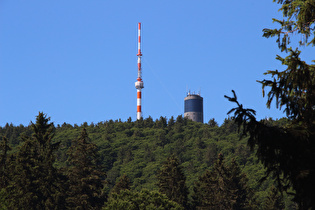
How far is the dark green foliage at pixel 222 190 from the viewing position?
79562mm

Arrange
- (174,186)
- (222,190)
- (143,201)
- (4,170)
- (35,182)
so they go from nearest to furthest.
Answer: (35,182), (4,170), (143,201), (222,190), (174,186)

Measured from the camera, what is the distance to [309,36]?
56.0 ft

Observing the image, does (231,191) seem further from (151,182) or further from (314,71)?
(151,182)

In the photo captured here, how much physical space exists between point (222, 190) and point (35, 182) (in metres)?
28.4

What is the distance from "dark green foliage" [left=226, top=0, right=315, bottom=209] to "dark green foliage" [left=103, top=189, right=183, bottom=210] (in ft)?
192

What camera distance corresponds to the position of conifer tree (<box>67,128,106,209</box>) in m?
64.7

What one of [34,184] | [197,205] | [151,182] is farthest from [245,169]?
[34,184]

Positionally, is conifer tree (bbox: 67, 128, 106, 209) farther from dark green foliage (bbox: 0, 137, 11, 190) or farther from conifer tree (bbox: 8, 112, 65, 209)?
dark green foliage (bbox: 0, 137, 11, 190)

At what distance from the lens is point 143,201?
7844 cm

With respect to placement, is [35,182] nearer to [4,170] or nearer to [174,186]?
[4,170]

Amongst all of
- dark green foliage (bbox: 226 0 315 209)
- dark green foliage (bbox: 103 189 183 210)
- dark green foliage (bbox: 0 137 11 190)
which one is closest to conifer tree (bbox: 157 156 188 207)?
dark green foliage (bbox: 103 189 183 210)

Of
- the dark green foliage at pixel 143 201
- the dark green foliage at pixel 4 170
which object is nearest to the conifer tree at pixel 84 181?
the dark green foliage at pixel 143 201

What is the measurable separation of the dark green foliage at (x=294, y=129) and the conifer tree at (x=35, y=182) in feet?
164

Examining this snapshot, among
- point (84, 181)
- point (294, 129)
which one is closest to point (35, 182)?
point (84, 181)
